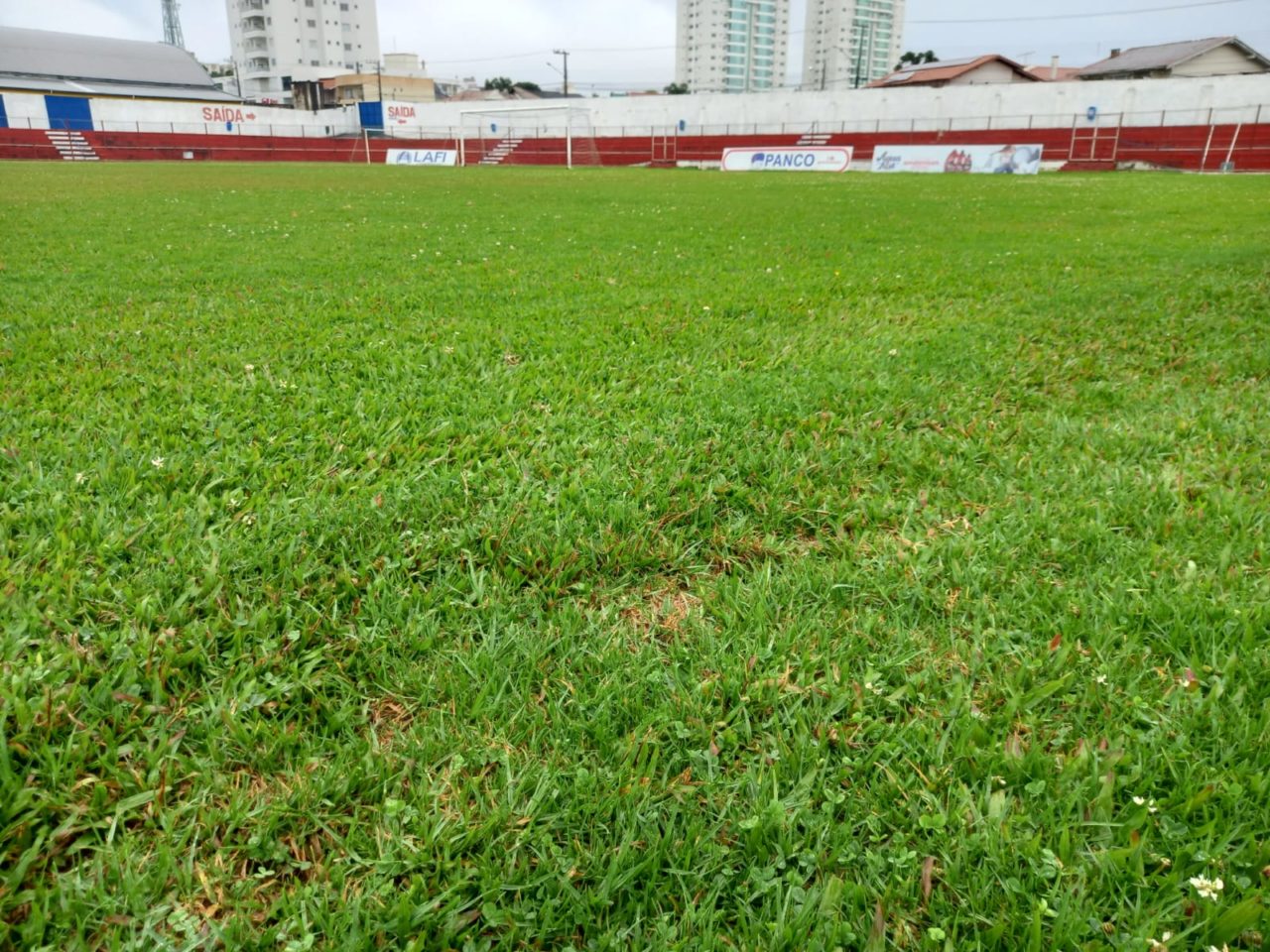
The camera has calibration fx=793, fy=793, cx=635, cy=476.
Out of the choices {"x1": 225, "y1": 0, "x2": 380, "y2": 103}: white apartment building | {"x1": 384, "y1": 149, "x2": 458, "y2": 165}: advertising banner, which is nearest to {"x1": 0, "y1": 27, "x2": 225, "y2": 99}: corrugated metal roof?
{"x1": 225, "y1": 0, "x2": 380, "y2": 103}: white apartment building

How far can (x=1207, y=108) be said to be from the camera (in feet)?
124

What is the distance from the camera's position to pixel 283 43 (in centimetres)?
9512

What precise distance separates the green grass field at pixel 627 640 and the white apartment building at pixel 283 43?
104 meters

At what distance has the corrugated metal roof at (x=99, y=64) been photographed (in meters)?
70.1

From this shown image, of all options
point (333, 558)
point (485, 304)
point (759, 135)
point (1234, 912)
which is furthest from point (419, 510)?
point (759, 135)

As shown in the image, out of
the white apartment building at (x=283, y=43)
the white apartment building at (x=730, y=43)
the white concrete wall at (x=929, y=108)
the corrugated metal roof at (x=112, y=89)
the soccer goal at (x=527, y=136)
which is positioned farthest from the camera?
the white apartment building at (x=730, y=43)

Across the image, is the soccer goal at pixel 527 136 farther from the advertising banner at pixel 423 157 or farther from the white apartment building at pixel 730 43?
the white apartment building at pixel 730 43

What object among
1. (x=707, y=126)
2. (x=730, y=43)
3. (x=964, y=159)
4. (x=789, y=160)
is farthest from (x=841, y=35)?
(x=964, y=159)

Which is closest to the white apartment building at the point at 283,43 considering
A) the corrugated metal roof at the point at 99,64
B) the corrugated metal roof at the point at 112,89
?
the corrugated metal roof at the point at 99,64

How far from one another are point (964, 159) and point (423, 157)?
30.0 m

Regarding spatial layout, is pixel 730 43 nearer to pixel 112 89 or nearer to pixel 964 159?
pixel 112 89

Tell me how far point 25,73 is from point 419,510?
91.2 m

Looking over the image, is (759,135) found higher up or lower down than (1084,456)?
higher up

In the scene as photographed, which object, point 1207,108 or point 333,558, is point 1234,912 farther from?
point 1207,108
